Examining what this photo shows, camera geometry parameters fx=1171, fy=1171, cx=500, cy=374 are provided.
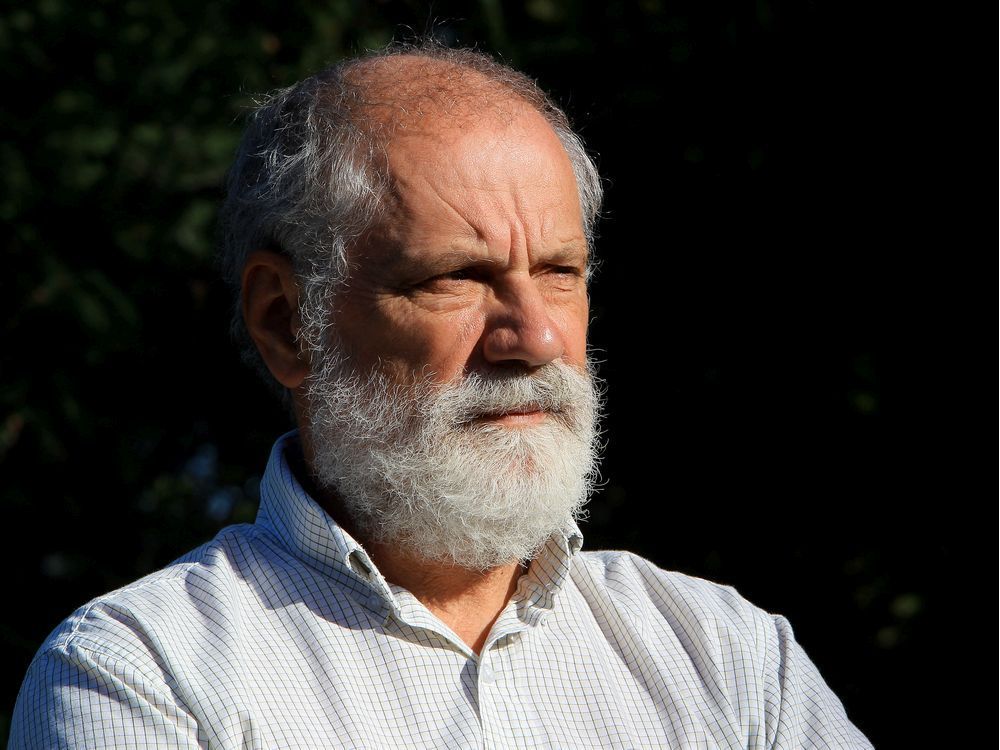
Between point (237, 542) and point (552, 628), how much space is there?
60 centimetres

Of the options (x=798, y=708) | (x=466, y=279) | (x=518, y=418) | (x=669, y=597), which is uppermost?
(x=466, y=279)

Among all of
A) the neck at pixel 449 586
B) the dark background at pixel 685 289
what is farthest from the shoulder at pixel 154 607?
the dark background at pixel 685 289

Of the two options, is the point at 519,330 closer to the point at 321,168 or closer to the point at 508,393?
the point at 508,393

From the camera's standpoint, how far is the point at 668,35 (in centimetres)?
378

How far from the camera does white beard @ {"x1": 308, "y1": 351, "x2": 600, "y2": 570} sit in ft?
6.92

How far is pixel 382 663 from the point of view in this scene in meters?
1.95

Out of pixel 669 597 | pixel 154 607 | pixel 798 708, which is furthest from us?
pixel 669 597

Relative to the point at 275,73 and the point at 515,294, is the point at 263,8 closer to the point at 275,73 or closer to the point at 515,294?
the point at 275,73

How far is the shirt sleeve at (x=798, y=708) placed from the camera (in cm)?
213

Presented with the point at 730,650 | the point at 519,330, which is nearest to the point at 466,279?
the point at 519,330

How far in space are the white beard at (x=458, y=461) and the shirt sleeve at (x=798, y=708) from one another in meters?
0.49

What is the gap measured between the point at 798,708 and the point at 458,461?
78 cm

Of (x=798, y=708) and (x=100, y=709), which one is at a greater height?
(x=100, y=709)

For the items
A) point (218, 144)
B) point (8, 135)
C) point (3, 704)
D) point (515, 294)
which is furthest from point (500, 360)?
point (3, 704)
